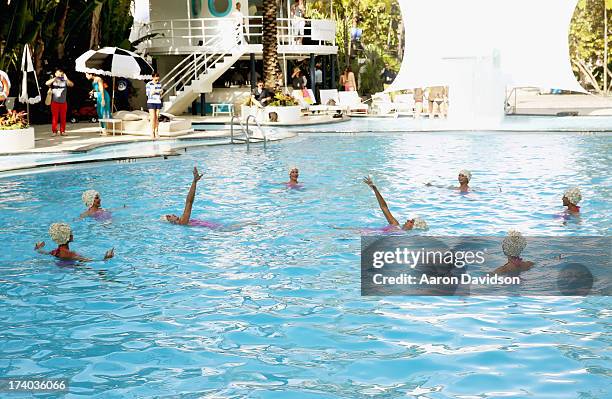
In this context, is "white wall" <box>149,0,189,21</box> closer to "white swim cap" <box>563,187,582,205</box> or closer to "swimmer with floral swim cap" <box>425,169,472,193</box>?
"swimmer with floral swim cap" <box>425,169,472,193</box>

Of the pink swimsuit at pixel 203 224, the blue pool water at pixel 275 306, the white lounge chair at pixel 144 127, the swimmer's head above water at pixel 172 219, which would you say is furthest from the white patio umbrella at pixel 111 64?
the pink swimsuit at pixel 203 224

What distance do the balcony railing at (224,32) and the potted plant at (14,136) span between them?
1338 cm

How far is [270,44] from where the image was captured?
29.4 m

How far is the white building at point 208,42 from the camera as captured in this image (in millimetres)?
31156

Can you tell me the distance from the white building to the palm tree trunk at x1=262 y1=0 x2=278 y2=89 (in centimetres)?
94

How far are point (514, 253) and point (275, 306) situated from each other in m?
2.33

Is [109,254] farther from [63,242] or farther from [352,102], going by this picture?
[352,102]

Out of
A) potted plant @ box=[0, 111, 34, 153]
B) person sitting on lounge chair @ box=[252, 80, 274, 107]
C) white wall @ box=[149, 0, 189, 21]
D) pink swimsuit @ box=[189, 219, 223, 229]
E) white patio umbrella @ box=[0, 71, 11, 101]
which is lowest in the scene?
pink swimsuit @ box=[189, 219, 223, 229]

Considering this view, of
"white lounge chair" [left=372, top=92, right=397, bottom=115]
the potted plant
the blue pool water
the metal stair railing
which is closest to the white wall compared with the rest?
the metal stair railing

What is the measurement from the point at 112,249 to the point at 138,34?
91.6ft

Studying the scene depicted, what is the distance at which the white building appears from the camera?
31.2m

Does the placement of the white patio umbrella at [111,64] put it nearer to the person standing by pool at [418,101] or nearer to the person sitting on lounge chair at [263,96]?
the person sitting on lounge chair at [263,96]

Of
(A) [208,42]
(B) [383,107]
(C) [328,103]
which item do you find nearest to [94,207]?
(A) [208,42]

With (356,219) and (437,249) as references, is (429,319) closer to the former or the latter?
(437,249)
